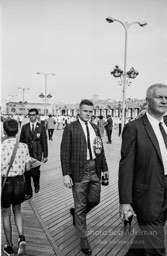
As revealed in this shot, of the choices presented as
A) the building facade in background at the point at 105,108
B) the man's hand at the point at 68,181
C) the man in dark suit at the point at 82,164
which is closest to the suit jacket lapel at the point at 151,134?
the man in dark suit at the point at 82,164

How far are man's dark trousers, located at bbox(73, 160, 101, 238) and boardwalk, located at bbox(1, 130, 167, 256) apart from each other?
1.09 ft

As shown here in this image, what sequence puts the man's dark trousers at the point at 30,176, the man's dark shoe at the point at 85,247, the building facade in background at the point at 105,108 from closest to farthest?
the man's dark shoe at the point at 85,247 → the man's dark trousers at the point at 30,176 → the building facade in background at the point at 105,108

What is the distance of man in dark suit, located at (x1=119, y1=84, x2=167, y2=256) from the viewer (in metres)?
2.32

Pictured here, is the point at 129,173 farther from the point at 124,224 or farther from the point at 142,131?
the point at 124,224

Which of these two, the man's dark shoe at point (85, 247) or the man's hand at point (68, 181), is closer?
the man's dark shoe at point (85, 247)

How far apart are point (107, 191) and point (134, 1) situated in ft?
13.4

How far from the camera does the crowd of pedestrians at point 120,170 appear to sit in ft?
7.66

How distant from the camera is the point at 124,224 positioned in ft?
13.1

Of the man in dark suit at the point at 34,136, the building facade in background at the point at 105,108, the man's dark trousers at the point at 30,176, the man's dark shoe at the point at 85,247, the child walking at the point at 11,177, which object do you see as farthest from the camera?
the building facade in background at the point at 105,108

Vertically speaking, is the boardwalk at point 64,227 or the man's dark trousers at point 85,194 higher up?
the man's dark trousers at point 85,194

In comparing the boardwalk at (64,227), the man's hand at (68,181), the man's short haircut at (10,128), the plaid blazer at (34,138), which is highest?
the man's short haircut at (10,128)

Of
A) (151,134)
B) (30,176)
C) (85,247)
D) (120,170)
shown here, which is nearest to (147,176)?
(120,170)

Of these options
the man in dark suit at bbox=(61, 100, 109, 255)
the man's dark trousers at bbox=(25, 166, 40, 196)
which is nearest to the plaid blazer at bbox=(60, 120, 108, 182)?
the man in dark suit at bbox=(61, 100, 109, 255)

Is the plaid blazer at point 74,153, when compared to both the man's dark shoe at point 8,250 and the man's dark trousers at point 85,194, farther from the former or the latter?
the man's dark shoe at point 8,250
